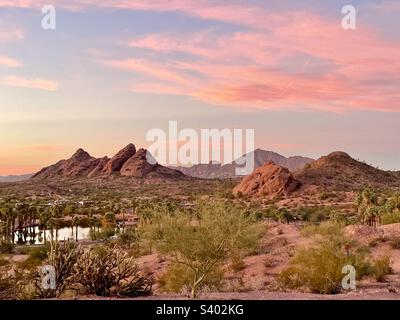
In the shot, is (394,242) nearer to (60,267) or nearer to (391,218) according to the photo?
(391,218)

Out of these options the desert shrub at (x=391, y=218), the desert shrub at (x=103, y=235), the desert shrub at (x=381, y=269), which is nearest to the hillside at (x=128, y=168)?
the desert shrub at (x=103, y=235)

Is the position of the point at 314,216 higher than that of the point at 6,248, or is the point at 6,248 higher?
the point at 314,216

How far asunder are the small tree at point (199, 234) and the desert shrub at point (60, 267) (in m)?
2.87

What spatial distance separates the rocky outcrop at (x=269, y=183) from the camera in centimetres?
9712

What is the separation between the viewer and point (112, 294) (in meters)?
14.8

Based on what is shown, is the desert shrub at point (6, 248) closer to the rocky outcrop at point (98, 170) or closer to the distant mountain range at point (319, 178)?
the distant mountain range at point (319, 178)

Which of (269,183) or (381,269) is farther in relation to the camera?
(269,183)

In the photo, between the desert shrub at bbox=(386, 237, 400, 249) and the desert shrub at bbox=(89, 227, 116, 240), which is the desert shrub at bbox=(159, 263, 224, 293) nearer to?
the desert shrub at bbox=(386, 237, 400, 249)

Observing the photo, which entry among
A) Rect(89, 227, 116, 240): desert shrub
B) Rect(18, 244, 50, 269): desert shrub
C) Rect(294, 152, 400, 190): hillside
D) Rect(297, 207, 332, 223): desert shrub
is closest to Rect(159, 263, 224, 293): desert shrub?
Rect(18, 244, 50, 269): desert shrub

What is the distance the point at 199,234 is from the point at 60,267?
14.7ft

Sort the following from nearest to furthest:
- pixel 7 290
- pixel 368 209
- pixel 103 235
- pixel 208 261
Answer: pixel 7 290 < pixel 208 261 < pixel 368 209 < pixel 103 235

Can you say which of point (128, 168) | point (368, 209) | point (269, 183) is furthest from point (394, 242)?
point (128, 168)

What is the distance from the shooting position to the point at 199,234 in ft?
56.8

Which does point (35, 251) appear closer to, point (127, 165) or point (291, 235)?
point (291, 235)
